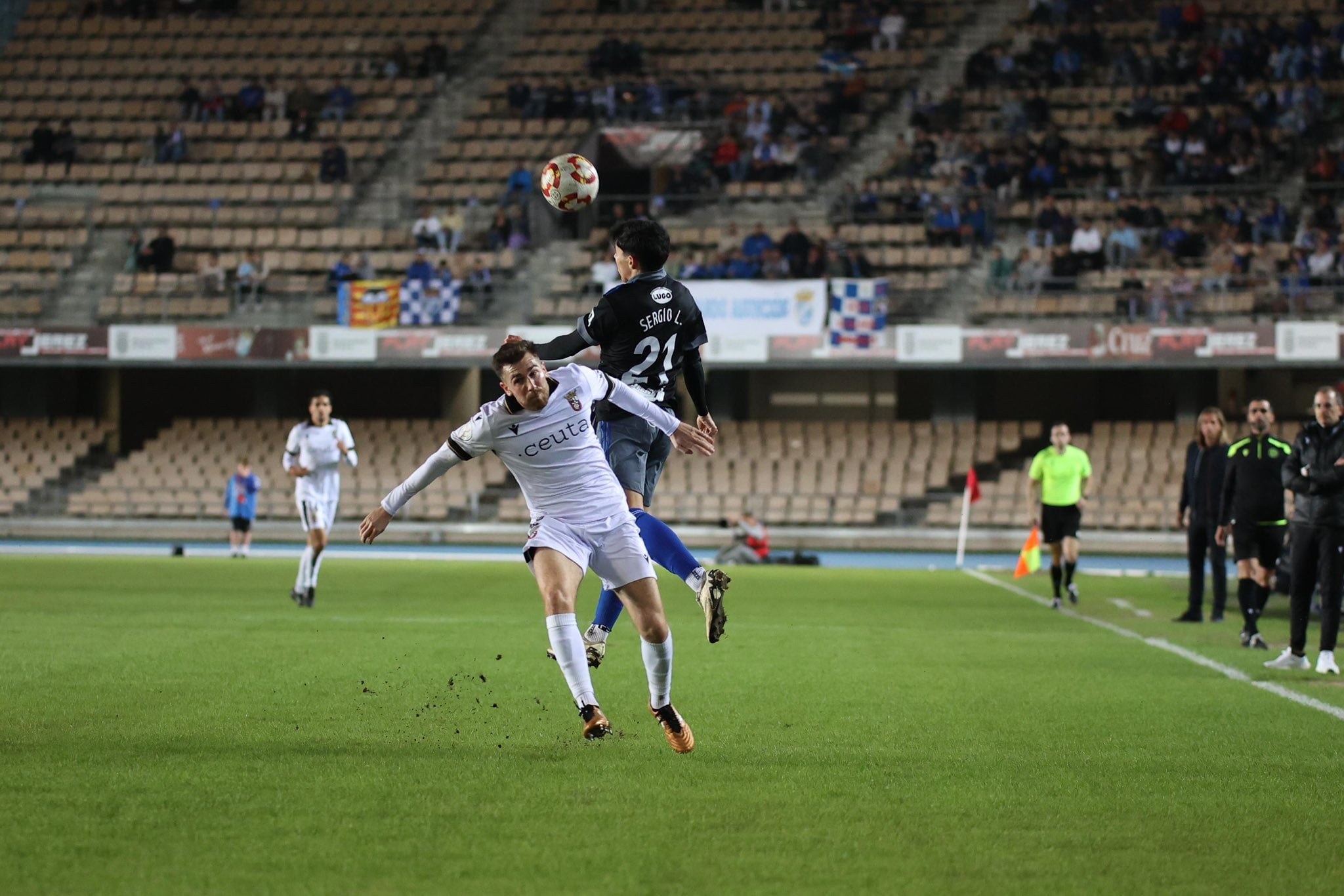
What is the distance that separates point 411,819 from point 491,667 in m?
4.93

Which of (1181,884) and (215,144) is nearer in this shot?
(1181,884)

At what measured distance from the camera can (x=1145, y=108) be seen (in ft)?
112

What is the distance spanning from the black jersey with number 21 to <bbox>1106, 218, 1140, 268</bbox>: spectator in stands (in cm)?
2430

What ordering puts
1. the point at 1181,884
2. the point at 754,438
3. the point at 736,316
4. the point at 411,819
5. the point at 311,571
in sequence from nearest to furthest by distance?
the point at 1181,884
the point at 411,819
the point at 311,571
the point at 736,316
the point at 754,438

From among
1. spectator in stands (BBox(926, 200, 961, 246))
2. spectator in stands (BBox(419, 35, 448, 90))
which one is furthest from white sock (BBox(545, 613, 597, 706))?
spectator in stands (BBox(419, 35, 448, 90))

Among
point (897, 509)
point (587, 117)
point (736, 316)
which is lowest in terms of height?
point (897, 509)

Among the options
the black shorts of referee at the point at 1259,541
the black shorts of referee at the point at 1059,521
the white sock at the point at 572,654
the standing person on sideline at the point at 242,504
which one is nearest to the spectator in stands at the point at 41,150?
the standing person on sideline at the point at 242,504

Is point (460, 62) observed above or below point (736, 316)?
above

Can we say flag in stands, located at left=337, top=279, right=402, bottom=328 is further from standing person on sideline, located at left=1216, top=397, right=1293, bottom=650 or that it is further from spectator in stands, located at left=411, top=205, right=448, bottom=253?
standing person on sideline, located at left=1216, top=397, right=1293, bottom=650

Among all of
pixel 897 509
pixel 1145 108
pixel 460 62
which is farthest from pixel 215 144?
pixel 1145 108

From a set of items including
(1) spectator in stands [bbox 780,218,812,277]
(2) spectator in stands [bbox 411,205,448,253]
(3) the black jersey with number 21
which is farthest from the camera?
(2) spectator in stands [bbox 411,205,448,253]

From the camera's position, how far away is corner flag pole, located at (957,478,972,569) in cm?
2661

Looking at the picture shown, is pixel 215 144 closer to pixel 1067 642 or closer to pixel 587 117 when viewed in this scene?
pixel 587 117

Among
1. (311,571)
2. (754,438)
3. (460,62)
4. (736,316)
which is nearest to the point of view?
(311,571)
